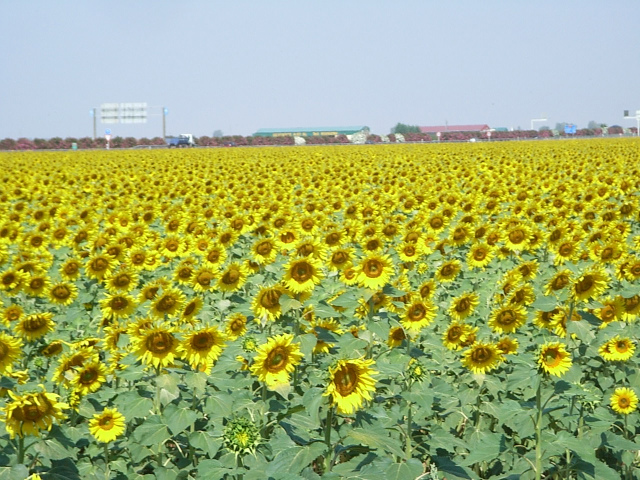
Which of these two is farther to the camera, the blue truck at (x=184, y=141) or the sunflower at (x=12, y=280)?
A: the blue truck at (x=184, y=141)

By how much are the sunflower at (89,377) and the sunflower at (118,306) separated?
1263 mm

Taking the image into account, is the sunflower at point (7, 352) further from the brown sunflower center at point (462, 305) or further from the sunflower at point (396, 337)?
the brown sunflower center at point (462, 305)

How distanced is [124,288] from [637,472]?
4048 millimetres

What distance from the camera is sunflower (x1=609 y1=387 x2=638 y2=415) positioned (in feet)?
13.7

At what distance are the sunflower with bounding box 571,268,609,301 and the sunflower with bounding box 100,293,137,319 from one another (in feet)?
10.2

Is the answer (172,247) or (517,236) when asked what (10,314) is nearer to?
(172,247)

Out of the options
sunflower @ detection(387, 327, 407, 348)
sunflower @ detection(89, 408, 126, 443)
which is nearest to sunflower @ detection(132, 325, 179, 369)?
sunflower @ detection(89, 408, 126, 443)

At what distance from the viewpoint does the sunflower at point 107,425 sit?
3.41 metres

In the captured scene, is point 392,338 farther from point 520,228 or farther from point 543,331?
point 520,228

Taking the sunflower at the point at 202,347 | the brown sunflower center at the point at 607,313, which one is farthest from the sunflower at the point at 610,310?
the sunflower at the point at 202,347

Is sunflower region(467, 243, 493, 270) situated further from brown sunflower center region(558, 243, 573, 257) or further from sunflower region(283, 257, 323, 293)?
sunflower region(283, 257, 323, 293)

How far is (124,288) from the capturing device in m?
5.53

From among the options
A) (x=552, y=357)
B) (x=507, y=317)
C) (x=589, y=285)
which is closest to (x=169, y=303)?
(x=552, y=357)

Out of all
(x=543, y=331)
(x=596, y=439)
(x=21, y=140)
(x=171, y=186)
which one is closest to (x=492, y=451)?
(x=596, y=439)
